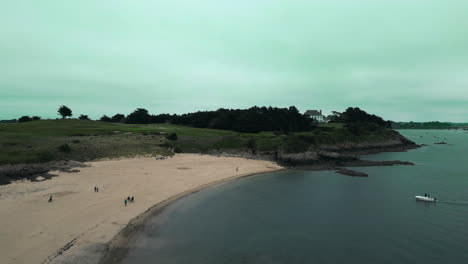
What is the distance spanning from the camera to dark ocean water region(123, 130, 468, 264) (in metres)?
17.9

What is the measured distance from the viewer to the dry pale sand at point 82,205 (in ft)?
56.4

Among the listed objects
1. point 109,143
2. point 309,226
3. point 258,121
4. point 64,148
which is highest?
point 258,121

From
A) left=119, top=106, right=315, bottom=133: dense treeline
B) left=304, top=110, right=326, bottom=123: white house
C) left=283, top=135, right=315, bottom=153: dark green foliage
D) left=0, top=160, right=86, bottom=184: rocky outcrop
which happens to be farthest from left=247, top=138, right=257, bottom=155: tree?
left=304, top=110, right=326, bottom=123: white house

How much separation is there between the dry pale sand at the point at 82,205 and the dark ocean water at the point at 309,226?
10.2 ft

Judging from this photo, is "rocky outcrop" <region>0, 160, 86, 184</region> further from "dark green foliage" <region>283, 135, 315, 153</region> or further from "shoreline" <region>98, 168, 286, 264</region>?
"dark green foliage" <region>283, 135, 315, 153</region>

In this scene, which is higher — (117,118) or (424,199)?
(117,118)

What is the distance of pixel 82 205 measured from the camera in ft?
83.3

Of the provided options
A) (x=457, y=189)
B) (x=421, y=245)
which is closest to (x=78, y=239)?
(x=421, y=245)

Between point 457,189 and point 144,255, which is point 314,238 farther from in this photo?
point 457,189

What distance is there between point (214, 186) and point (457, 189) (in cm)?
3602

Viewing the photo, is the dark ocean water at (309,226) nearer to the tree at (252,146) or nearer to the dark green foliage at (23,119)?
the tree at (252,146)

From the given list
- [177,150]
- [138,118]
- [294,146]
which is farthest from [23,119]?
[294,146]

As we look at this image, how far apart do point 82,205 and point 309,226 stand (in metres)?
22.8

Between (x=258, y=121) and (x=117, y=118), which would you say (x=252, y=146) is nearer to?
(x=258, y=121)
